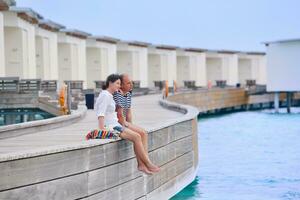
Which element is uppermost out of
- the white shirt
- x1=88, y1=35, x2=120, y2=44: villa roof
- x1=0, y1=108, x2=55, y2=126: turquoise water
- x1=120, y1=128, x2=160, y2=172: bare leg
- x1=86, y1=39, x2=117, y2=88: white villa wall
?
x1=88, y1=35, x2=120, y2=44: villa roof

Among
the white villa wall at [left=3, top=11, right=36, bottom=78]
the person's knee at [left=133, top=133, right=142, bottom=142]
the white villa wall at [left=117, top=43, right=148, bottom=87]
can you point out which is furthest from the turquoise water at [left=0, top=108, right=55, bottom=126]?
the white villa wall at [left=117, top=43, right=148, bottom=87]

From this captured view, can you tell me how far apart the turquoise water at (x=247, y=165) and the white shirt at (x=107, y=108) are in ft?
17.7

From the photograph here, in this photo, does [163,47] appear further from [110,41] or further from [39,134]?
[39,134]

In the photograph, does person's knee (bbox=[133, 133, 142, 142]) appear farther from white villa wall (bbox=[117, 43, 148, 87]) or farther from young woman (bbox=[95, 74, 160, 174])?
white villa wall (bbox=[117, 43, 148, 87])

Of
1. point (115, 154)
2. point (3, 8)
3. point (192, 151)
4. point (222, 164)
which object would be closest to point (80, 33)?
point (3, 8)

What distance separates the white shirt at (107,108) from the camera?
12.1 metres

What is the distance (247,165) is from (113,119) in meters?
14.2

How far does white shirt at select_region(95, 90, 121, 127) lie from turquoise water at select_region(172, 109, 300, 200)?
5.40 metres

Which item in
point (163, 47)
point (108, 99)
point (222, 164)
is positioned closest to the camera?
point (108, 99)

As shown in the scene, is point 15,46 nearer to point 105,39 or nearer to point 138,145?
point 105,39

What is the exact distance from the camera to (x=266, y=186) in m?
20.5

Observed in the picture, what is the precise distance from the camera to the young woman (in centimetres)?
1217

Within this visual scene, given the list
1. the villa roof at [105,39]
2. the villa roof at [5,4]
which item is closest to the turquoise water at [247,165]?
the villa roof at [5,4]

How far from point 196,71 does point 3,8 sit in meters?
50.9
